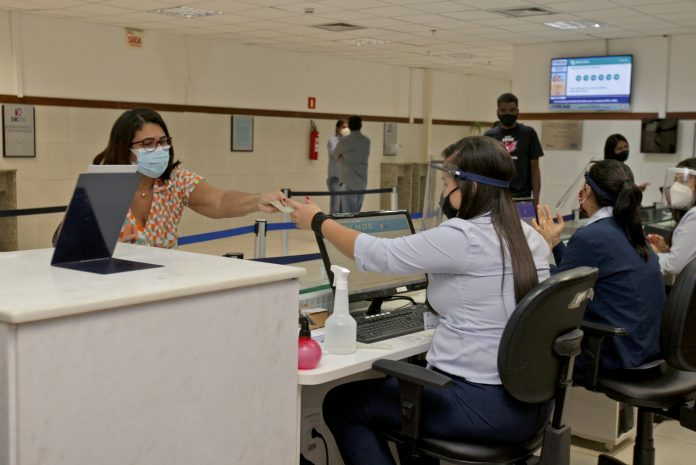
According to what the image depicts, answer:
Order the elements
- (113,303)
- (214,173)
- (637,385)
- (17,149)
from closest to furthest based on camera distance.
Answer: (113,303)
(637,385)
(17,149)
(214,173)

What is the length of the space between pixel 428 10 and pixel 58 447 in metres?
6.77

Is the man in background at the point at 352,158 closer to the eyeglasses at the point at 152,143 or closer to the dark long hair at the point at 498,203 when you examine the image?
the eyeglasses at the point at 152,143

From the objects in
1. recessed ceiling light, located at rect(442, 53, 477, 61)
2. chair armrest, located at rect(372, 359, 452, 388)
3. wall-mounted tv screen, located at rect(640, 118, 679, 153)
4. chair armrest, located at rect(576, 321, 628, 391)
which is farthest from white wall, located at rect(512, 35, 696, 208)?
chair armrest, located at rect(372, 359, 452, 388)

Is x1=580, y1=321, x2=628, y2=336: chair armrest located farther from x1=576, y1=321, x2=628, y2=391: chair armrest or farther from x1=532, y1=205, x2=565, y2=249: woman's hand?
x1=532, y1=205, x2=565, y2=249: woman's hand

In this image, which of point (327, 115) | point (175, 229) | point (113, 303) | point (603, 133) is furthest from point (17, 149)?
point (113, 303)

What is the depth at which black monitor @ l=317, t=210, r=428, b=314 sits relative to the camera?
285 centimetres

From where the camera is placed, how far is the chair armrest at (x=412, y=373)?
7.17ft

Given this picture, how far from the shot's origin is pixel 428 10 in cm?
773

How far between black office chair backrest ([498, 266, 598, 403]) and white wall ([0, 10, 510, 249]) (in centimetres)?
725

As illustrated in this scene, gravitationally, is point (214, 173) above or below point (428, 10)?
below

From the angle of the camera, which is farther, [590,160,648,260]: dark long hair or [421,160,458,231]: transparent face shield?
[590,160,648,260]: dark long hair

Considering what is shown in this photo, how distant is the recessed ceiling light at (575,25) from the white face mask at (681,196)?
4.66 meters

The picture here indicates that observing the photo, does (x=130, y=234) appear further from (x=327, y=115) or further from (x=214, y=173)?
(x=327, y=115)

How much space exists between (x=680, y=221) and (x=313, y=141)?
8256 mm
